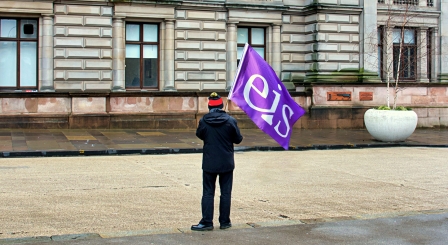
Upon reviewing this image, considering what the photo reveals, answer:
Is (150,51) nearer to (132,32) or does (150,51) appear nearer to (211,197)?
(132,32)

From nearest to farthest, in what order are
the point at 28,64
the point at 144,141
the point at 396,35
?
1. the point at 144,141
2. the point at 28,64
3. the point at 396,35

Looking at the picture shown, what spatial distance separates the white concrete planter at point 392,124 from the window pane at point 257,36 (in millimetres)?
9609

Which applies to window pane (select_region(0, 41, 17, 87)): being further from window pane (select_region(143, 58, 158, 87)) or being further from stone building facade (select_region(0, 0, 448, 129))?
window pane (select_region(143, 58, 158, 87))

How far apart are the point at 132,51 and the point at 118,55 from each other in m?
0.97

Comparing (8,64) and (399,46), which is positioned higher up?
(399,46)

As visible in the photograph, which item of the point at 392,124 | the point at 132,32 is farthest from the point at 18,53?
the point at 392,124

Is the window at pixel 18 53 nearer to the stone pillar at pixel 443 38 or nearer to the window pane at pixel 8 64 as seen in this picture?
the window pane at pixel 8 64

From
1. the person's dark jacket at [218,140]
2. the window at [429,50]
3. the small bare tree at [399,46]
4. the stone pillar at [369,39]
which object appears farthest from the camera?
the window at [429,50]

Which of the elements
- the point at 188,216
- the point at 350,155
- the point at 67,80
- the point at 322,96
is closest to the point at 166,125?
the point at 67,80

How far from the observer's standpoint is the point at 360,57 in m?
30.9

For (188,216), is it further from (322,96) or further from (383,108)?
(322,96)

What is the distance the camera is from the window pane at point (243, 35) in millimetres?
30969

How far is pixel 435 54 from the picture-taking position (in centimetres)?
3306

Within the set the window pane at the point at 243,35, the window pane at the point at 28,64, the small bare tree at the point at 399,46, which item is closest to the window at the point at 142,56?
the window pane at the point at 28,64
